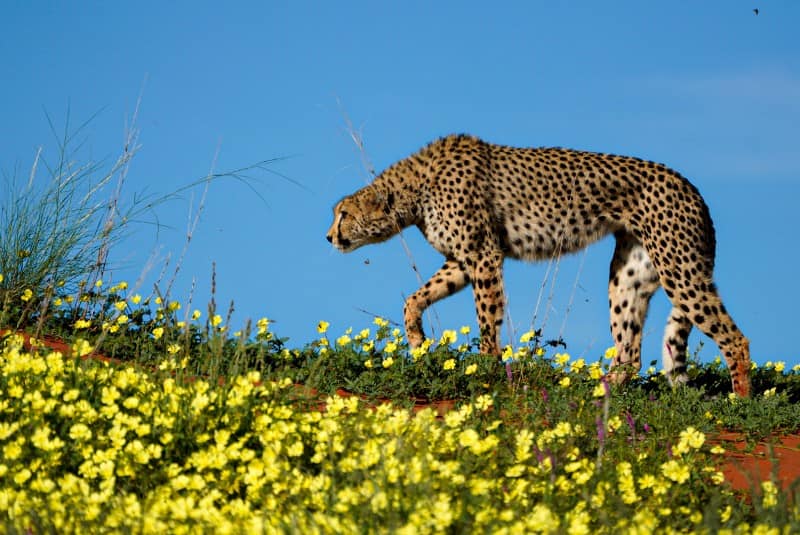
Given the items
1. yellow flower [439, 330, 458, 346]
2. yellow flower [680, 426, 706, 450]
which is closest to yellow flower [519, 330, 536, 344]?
yellow flower [439, 330, 458, 346]

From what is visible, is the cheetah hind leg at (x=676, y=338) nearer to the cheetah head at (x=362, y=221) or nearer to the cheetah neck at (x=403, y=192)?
the cheetah neck at (x=403, y=192)

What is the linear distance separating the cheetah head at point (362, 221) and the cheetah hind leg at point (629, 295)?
1.86 m

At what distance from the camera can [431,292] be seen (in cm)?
879

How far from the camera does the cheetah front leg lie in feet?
28.7

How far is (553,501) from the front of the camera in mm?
4066

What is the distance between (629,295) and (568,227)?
0.79 m

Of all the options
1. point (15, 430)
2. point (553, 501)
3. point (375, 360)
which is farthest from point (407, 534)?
point (375, 360)

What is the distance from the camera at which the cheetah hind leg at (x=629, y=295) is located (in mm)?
8789

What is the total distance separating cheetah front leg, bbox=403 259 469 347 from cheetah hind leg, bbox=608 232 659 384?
1246 mm

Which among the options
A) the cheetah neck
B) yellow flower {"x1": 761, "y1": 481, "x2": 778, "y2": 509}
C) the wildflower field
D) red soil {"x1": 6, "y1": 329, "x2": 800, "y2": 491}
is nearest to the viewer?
the wildflower field

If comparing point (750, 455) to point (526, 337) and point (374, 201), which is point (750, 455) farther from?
point (374, 201)

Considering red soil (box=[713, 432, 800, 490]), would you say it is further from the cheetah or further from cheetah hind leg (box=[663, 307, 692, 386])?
cheetah hind leg (box=[663, 307, 692, 386])

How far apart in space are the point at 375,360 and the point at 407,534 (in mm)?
4280

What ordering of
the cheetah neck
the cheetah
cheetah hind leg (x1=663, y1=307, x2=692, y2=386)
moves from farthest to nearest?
the cheetah neck, cheetah hind leg (x1=663, y1=307, x2=692, y2=386), the cheetah
